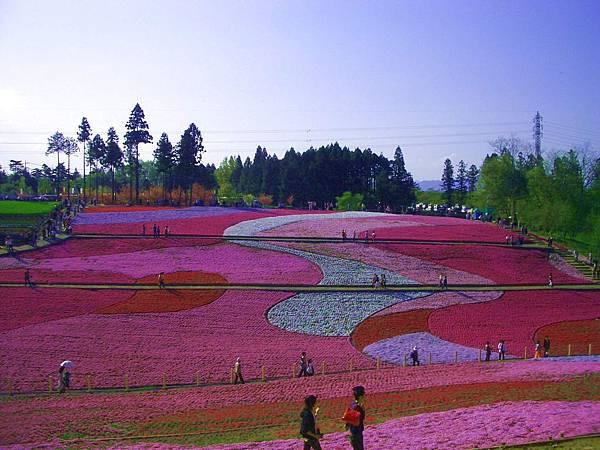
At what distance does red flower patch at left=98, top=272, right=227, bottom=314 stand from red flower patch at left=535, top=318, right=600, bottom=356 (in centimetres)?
2057

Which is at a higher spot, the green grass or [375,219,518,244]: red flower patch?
the green grass

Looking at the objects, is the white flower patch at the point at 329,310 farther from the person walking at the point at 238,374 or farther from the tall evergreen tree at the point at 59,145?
the tall evergreen tree at the point at 59,145

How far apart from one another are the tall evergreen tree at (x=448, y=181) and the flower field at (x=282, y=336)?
58656mm

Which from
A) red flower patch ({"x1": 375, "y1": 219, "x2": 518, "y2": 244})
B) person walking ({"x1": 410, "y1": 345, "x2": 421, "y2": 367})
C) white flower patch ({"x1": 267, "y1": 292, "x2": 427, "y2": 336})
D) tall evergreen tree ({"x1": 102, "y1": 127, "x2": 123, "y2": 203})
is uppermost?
tall evergreen tree ({"x1": 102, "y1": 127, "x2": 123, "y2": 203})

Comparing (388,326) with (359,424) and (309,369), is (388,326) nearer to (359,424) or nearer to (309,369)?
Answer: (309,369)

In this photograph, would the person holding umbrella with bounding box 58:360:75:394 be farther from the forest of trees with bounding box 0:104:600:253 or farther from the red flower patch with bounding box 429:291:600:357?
the forest of trees with bounding box 0:104:600:253

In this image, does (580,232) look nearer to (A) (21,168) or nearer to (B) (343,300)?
(B) (343,300)

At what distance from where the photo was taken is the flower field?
56.3ft

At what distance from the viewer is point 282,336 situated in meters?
33.0

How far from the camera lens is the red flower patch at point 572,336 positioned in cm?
3194

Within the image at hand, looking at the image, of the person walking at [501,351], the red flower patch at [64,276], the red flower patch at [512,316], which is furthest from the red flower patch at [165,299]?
the person walking at [501,351]

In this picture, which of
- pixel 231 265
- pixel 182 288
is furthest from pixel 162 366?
pixel 231 265

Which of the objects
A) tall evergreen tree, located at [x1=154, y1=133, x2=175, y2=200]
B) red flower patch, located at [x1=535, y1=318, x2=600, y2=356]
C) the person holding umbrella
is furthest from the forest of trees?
the person holding umbrella

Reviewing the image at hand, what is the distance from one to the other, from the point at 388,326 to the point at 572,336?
10.7 m
